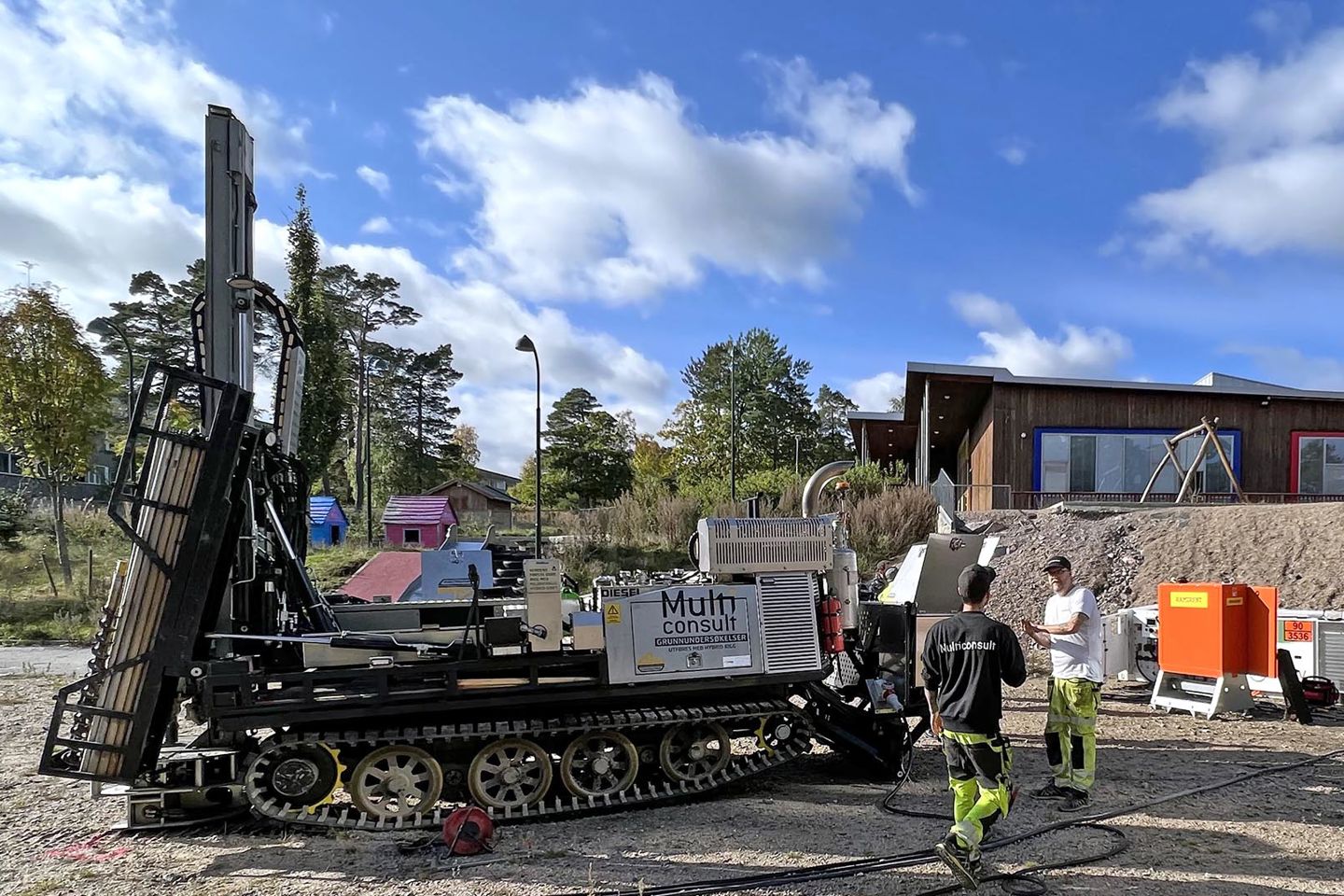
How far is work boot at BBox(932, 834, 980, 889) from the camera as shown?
477 centimetres

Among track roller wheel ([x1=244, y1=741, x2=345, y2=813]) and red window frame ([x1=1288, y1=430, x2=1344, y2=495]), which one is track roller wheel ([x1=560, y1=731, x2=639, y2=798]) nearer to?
track roller wheel ([x1=244, y1=741, x2=345, y2=813])

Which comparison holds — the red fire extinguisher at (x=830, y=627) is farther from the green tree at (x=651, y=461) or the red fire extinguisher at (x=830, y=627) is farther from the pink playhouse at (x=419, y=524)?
the green tree at (x=651, y=461)

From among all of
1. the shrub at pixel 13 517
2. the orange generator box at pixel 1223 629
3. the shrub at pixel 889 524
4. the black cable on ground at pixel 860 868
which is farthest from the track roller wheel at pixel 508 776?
the shrub at pixel 13 517

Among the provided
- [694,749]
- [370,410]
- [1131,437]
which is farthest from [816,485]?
[370,410]

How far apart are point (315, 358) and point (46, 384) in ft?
63.2

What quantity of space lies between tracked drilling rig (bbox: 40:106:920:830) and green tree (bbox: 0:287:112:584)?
14.5 metres

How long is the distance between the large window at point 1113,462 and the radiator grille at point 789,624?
19.0m

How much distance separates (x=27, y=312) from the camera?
17688mm

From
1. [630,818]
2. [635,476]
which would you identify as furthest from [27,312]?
[635,476]

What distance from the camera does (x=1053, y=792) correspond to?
257 inches

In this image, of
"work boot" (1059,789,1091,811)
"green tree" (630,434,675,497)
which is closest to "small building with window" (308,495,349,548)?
"green tree" (630,434,675,497)

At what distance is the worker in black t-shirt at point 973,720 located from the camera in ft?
15.8

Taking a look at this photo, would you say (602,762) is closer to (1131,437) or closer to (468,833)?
(468,833)

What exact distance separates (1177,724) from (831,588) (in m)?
4.89
